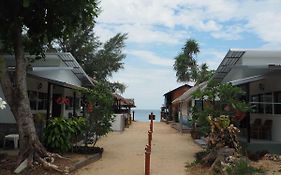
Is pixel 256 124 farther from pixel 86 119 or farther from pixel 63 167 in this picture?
pixel 63 167

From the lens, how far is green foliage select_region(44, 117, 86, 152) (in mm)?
13523

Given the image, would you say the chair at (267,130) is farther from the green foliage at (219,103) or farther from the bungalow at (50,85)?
the bungalow at (50,85)

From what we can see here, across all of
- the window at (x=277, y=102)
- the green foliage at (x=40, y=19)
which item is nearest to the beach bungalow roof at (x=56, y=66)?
the green foliage at (x=40, y=19)

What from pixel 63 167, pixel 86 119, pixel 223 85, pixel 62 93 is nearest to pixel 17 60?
pixel 63 167

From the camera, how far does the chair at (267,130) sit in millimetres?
16341

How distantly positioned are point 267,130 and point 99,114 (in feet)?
21.7

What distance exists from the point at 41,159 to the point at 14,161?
1.08 meters

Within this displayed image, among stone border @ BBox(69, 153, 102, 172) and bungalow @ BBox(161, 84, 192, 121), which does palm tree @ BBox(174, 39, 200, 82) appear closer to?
bungalow @ BBox(161, 84, 192, 121)

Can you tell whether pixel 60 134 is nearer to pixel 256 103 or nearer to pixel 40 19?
pixel 40 19

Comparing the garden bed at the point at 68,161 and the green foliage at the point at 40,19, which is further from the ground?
the green foliage at the point at 40,19

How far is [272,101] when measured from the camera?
1627cm

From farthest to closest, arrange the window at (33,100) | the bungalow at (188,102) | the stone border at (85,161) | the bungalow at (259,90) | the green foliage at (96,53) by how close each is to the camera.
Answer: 1. the green foliage at (96,53)
2. the bungalow at (188,102)
3. the window at (33,100)
4. the bungalow at (259,90)
5. the stone border at (85,161)

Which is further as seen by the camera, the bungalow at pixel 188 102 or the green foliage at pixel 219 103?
the bungalow at pixel 188 102

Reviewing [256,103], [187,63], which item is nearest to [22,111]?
[256,103]
